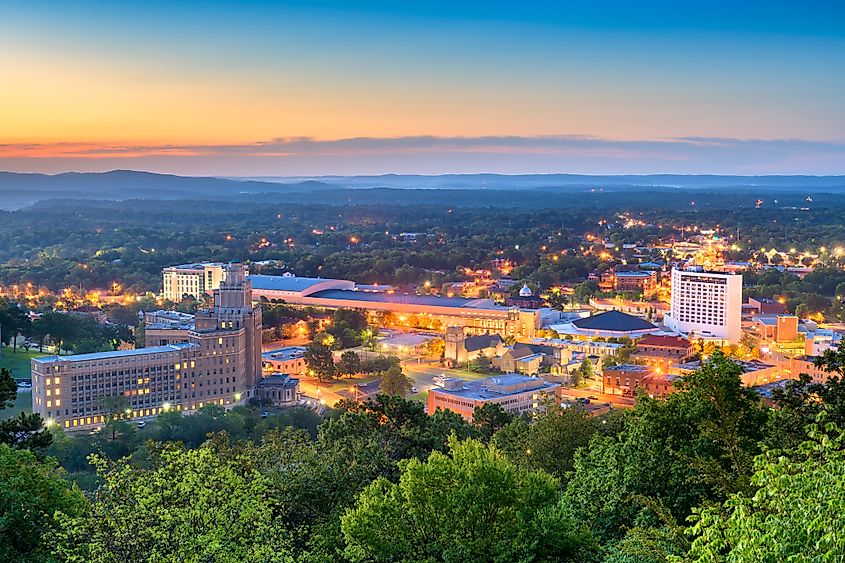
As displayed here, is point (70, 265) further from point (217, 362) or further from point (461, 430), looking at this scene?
point (461, 430)

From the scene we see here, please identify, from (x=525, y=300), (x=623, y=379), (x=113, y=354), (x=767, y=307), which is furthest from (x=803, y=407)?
(x=525, y=300)

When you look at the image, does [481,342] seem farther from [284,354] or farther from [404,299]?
[404,299]

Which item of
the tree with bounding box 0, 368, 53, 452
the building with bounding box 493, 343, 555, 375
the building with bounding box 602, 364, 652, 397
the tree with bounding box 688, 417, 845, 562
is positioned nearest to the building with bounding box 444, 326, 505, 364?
the building with bounding box 493, 343, 555, 375

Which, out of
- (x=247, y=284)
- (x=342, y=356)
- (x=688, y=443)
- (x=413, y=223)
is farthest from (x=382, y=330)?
(x=413, y=223)

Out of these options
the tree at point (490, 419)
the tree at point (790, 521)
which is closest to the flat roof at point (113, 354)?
the tree at point (490, 419)

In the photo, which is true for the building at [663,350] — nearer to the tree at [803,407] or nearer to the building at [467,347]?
the building at [467,347]

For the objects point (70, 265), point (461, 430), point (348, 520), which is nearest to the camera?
point (348, 520)

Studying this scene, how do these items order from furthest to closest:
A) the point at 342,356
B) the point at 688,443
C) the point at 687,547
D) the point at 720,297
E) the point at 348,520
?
the point at 720,297
the point at 342,356
the point at 688,443
the point at 348,520
the point at 687,547
